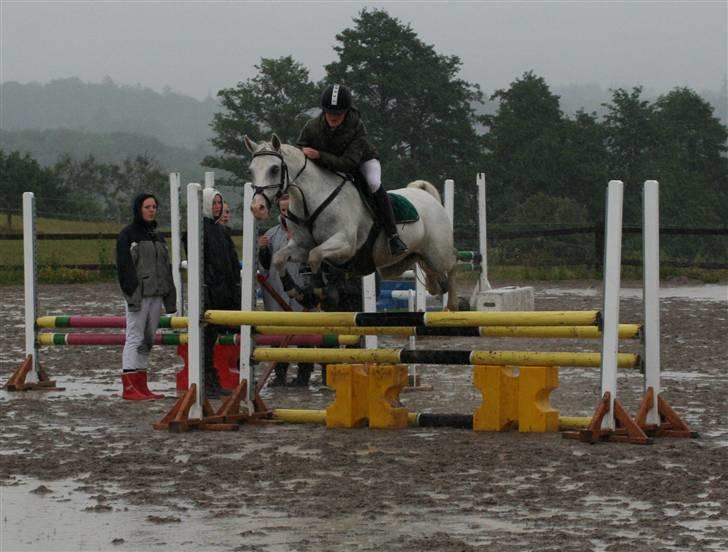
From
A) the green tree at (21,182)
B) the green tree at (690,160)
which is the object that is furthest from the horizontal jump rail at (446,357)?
the green tree at (690,160)

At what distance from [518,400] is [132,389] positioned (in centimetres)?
354

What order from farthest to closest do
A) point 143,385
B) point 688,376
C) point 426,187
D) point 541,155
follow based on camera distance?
1. point 541,155
2. point 688,376
3. point 143,385
4. point 426,187

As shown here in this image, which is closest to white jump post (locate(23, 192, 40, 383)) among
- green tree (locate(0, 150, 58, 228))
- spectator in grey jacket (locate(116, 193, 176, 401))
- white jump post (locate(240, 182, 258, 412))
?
spectator in grey jacket (locate(116, 193, 176, 401))

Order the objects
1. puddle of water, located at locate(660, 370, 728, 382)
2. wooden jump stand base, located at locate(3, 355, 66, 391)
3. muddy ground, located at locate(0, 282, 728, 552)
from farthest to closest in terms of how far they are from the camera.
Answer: puddle of water, located at locate(660, 370, 728, 382)
wooden jump stand base, located at locate(3, 355, 66, 391)
muddy ground, located at locate(0, 282, 728, 552)

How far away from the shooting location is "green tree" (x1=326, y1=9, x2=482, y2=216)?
58.4 metres

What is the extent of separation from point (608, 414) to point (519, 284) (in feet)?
62.7

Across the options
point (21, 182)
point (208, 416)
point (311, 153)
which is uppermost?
point (21, 182)

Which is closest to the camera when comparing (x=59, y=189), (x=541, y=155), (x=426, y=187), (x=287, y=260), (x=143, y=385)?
(x=287, y=260)

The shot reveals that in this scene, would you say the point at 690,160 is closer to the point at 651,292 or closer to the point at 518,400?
the point at 518,400

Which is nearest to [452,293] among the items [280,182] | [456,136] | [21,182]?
[280,182]

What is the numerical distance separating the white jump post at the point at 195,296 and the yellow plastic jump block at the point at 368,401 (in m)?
0.90

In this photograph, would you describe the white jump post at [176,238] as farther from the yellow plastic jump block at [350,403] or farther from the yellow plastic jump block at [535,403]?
the yellow plastic jump block at [535,403]

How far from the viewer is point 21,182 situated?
54406 mm

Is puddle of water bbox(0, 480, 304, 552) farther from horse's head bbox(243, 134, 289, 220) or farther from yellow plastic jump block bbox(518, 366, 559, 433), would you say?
yellow plastic jump block bbox(518, 366, 559, 433)
